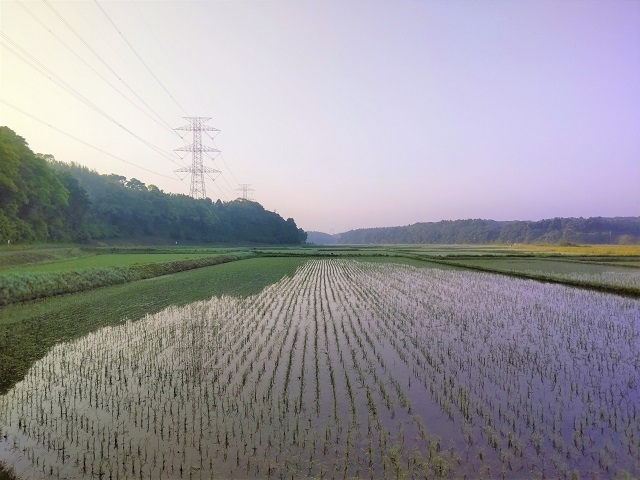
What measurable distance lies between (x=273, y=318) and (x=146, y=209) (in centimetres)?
6080

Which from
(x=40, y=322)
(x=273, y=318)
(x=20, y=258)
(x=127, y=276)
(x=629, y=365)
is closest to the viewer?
(x=629, y=365)

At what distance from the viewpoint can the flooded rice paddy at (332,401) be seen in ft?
13.1

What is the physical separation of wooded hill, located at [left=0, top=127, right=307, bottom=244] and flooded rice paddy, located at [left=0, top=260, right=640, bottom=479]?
32.4 m

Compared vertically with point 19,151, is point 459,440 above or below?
below

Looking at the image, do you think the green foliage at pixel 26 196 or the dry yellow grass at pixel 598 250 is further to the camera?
the dry yellow grass at pixel 598 250

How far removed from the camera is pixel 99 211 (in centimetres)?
5894

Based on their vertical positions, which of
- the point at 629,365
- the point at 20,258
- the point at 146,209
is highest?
the point at 146,209

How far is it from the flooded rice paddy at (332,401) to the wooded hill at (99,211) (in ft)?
106

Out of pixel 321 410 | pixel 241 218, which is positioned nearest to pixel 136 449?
pixel 321 410

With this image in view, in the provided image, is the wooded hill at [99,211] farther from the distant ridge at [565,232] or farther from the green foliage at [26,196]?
the distant ridge at [565,232]

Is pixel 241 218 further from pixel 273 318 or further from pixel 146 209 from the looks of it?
pixel 273 318

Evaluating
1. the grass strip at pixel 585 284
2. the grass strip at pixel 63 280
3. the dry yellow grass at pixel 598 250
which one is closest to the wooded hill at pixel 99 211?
the grass strip at pixel 63 280

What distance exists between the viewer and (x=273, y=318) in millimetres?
11500

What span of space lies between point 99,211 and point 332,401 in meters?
62.5
